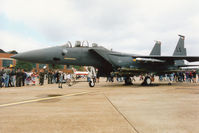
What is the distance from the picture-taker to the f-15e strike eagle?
927cm

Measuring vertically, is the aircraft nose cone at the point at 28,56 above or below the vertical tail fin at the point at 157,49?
below

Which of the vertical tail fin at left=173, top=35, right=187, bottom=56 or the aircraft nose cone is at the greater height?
the vertical tail fin at left=173, top=35, right=187, bottom=56

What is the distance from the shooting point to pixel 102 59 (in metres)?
11.4

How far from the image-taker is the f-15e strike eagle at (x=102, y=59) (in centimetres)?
927

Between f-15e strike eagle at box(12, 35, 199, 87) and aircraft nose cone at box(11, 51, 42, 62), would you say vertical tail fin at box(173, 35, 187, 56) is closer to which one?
f-15e strike eagle at box(12, 35, 199, 87)

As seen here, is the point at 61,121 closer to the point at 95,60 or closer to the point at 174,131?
the point at 174,131

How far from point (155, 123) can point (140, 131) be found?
0.54 meters

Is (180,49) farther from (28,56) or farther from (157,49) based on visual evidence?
(28,56)

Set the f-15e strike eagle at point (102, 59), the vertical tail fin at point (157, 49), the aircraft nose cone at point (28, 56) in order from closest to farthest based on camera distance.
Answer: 1. the aircraft nose cone at point (28, 56)
2. the f-15e strike eagle at point (102, 59)
3. the vertical tail fin at point (157, 49)

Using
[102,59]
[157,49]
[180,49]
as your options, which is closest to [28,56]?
[102,59]

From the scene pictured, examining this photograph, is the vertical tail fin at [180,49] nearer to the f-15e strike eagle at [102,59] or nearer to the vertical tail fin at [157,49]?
the vertical tail fin at [157,49]

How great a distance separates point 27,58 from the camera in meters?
8.80

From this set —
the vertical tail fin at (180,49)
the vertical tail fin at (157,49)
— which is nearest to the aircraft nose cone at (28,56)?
the vertical tail fin at (180,49)

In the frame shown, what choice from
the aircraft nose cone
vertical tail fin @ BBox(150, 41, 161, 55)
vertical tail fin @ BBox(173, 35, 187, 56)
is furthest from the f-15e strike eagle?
vertical tail fin @ BBox(150, 41, 161, 55)
